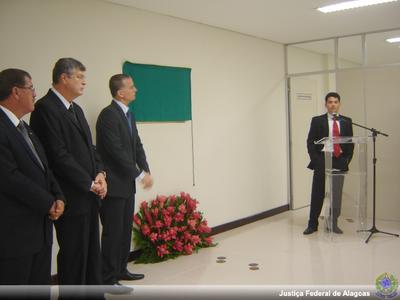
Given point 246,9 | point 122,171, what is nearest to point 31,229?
point 122,171

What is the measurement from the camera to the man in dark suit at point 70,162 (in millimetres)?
2545

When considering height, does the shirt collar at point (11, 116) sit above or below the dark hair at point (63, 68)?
below

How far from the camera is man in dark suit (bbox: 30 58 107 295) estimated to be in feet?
8.35

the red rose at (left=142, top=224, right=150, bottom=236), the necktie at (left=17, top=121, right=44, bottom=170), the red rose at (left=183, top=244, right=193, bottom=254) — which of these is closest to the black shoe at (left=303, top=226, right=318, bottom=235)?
the red rose at (left=183, top=244, right=193, bottom=254)

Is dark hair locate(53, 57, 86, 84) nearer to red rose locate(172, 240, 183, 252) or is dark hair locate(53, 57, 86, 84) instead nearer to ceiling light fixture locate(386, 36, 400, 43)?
red rose locate(172, 240, 183, 252)

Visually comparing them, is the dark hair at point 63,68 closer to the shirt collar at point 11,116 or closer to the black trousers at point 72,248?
the shirt collar at point 11,116

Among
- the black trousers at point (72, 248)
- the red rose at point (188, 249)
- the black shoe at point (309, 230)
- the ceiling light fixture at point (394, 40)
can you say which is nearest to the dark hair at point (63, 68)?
the black trousers at point (72, 248)

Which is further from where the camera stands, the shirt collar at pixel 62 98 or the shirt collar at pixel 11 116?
the shirt collar at pixel 62 98

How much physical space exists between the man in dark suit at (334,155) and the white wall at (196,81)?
3.05ft

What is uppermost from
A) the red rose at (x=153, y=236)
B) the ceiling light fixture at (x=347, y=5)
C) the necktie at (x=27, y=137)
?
the ceiling light fixture at (x=347, y=5)

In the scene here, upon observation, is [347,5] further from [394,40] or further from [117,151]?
[117,151]

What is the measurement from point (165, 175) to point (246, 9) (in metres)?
1.94

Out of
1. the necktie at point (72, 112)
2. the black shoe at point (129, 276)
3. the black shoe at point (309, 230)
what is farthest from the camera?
the black shoe at point (309, 230)

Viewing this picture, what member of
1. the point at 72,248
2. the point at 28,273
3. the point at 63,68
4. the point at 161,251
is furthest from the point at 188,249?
the point at 63,68
